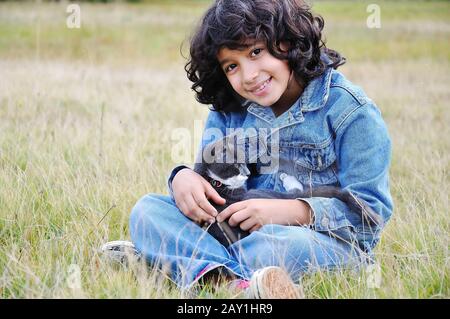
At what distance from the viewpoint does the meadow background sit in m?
2.47

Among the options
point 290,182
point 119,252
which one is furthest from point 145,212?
point 290,182

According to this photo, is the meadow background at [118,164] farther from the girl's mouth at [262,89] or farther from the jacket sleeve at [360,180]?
the girl's mouth at [262,89]

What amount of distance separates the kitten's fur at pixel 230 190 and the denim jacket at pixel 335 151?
0.15 feet

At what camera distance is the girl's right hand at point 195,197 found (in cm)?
263

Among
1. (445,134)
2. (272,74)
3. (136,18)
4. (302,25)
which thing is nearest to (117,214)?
(272,74)

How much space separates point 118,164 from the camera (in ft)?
12.4

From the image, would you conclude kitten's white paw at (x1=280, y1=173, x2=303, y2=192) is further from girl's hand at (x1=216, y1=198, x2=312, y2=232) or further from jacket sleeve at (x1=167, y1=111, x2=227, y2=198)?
jacket sleeve at (x1=167, y1=111, x2=227, y2=198)

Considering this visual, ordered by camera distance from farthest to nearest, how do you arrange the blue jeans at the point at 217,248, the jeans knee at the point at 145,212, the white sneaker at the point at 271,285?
the jeans knee at the point at 145,212 → the blue jeans at the point at 217,248 → the white sneaker at the point at 271,285

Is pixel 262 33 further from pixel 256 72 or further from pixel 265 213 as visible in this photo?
pixel 265 213

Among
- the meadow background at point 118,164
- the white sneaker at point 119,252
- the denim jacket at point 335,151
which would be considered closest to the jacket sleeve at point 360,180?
the denim jacket at point 335,151

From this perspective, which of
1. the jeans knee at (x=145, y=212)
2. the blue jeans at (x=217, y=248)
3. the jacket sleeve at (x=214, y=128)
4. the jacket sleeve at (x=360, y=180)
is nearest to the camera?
the blue jeans at (x=217, y=248)

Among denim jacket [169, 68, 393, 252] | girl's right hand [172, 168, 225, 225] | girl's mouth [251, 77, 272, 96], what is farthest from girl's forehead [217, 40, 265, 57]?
girl's right hand [172, 168, 225, 225]
